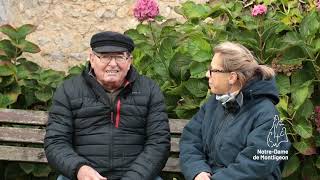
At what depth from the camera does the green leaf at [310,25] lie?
4.14 m

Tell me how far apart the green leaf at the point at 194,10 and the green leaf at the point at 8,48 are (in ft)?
4.26

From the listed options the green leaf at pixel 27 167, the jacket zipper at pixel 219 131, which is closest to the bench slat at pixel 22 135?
the green leaf at pixel 27 167

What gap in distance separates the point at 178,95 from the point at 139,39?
1.86ft

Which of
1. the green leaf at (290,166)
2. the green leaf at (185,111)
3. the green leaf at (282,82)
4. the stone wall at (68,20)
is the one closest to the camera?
the green leaf at (290,166)

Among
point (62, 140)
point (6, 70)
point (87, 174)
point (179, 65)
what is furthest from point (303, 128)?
point (6, 70)

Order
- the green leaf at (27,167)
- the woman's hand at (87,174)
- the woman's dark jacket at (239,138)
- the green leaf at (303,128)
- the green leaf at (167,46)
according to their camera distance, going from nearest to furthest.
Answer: the woman's dark jacket at (239,138) < the woman's hand at (87,174) < the green leaf at (303,128) < the green leaf at (27,167) < the green leaf at (167,46)

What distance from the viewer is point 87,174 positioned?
3609mm

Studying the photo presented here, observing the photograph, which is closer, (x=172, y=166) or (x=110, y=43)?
(x=110, y=43)

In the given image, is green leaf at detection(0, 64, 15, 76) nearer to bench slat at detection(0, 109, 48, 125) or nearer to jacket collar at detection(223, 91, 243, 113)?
bench slat at detection(0, 109, 48, 125)

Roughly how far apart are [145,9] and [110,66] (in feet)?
3.11

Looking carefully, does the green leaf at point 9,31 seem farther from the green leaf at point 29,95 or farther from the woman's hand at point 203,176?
the woman's hand at point 203,176

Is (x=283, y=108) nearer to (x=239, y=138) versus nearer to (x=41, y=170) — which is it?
(x=239, y=138)

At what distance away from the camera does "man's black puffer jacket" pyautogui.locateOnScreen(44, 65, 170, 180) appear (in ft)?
12.3

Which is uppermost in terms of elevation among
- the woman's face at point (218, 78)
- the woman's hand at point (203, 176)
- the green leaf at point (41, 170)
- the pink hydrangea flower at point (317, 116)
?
the woman's face at point (218, 78)
